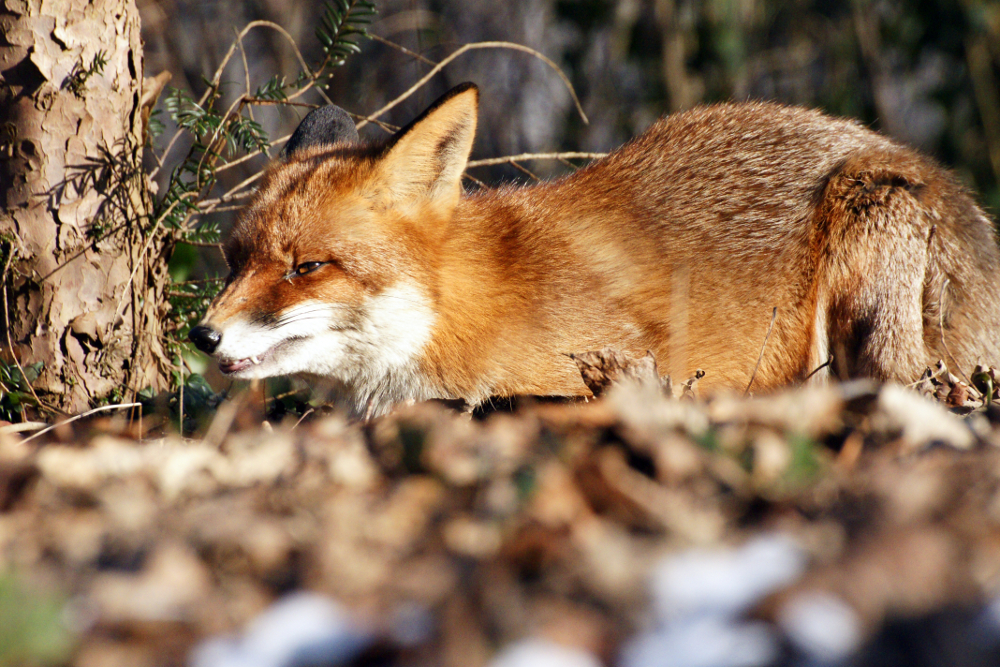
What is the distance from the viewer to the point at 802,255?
3.83 meters

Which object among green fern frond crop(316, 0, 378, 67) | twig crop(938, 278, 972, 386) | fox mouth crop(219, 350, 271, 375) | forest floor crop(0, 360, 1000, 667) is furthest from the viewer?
green fern frond crop(316, 0, 378, 67)

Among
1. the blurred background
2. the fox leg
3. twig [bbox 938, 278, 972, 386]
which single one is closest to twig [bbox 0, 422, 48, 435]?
the fox leg

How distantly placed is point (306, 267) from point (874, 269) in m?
2.49

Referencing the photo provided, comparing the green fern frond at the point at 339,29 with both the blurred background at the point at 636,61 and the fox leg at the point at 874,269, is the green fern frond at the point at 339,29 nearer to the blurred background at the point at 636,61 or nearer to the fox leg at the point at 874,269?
the fox leg at the point at 874,269

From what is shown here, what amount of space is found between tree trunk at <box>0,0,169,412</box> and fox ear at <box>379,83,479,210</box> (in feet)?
3.56

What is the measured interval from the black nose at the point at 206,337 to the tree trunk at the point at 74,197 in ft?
1.52

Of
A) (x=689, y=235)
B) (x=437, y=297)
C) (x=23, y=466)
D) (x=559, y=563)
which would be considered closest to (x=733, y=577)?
(x=559, y=563)

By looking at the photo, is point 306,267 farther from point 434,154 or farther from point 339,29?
point 339,29

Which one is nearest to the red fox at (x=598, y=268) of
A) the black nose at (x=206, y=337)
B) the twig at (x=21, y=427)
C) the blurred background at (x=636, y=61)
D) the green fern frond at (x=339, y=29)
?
the black nose at (x=206, y=337)

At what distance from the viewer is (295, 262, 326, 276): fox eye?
3.47 metres

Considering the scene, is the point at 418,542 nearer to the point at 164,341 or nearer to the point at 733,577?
the point at 733,577

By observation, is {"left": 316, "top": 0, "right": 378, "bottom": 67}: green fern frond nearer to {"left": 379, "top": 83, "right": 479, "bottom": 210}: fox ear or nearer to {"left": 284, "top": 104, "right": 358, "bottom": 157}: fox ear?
{"left": 284, "top": 104, "right": 358, "bottom": 157}: fox ear

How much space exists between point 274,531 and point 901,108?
34.8ft

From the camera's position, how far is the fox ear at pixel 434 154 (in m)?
3.47
